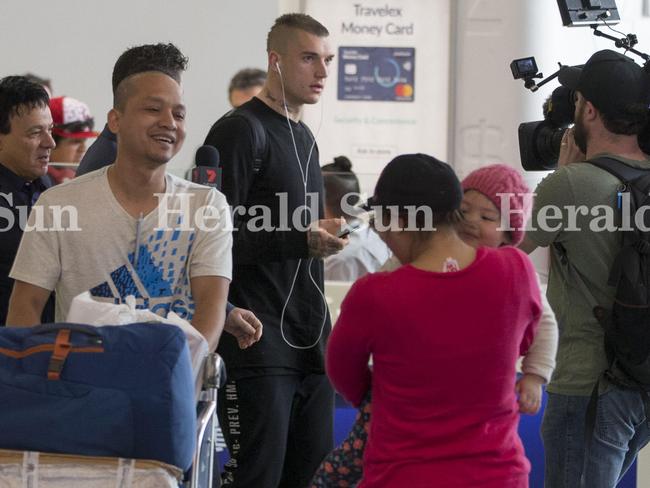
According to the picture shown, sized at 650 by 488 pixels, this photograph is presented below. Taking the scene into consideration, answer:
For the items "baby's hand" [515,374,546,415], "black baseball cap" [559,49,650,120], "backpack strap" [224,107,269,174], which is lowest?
"baby's hand" [515,374,546,415]

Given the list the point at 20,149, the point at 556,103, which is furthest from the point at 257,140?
the point at 556,103

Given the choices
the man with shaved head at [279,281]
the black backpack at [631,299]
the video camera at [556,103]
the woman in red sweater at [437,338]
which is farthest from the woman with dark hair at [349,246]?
the woman in red sweater at [437,338]

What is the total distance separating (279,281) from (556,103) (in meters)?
0.92

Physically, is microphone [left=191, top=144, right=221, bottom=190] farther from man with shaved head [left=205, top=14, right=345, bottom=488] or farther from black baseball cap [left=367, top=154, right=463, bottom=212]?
black baseball cap [left=367, top=154, right=463, bottom=212]

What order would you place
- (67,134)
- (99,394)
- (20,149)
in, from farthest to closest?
1. (67,134)
2. (20,149)
3. (99,394)

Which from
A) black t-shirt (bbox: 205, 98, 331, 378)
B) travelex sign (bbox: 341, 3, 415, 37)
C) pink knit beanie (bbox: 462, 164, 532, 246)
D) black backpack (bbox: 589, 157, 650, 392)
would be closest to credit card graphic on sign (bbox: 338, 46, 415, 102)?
travelex sign (bbox: 341, 3, 415, 37)

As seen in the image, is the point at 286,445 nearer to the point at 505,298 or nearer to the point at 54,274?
the point at 54,274

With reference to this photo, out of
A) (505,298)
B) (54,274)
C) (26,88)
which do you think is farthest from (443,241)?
(26,88)

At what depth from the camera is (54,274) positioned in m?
2.60

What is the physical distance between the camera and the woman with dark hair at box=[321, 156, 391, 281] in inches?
200

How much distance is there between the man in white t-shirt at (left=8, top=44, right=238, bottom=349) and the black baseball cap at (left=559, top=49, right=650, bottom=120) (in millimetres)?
953

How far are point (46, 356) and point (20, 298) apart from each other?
1.42ft

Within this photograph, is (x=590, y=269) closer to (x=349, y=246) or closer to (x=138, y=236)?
(x=138, y=236)

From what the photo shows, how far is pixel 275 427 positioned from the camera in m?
3.28
